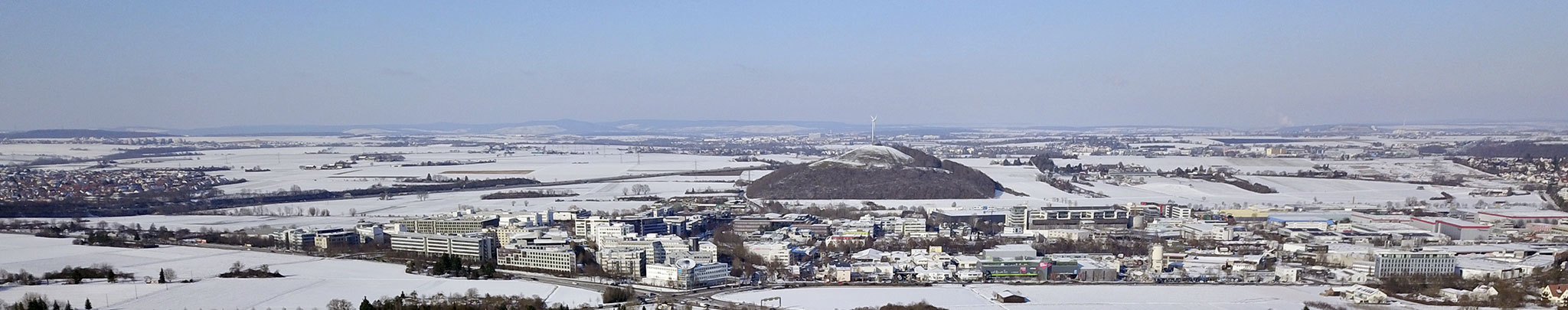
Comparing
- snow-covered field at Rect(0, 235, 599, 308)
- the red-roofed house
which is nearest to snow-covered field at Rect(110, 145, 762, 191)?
snow-covered field at Rect(0, 235, 599, 308)

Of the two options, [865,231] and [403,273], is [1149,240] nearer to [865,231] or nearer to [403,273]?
[865,231]

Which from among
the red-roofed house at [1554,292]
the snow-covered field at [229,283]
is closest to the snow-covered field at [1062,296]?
the red-roofed house at [1554,292]

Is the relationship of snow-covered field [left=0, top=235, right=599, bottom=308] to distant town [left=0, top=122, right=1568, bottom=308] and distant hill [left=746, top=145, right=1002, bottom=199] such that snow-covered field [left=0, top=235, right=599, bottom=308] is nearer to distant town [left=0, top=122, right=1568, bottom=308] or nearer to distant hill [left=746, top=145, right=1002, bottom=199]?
distant town [left=0, top=122, right=1568, bottom=308]

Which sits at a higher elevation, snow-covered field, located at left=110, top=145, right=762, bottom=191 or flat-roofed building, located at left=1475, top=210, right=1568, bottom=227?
flat-roofed building, located at left=1475, top=210, right=1568, bottom=227

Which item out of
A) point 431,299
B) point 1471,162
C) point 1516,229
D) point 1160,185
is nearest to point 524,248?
point 431,299

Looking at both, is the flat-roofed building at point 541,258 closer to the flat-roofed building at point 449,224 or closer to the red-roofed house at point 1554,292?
the flat-roofed building at point 449,224

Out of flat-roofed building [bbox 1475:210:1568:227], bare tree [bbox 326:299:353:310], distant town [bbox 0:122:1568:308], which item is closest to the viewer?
bare tree [bbox 326:299:353:310]
